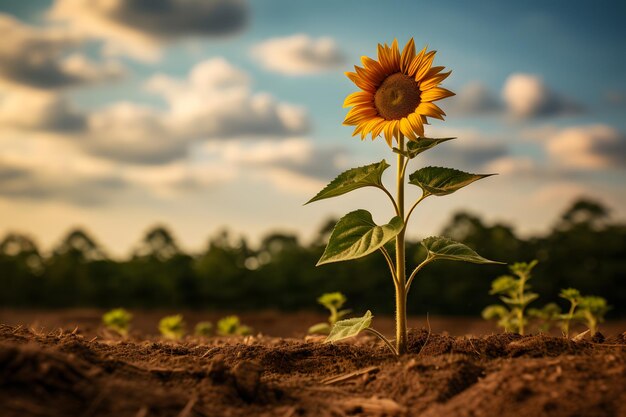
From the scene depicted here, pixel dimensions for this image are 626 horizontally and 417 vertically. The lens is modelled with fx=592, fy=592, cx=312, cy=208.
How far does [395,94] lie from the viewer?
144 inches

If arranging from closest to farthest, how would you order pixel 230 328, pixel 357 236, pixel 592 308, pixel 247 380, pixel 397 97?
pixel 247 380, pixel 357 236, pixel 397 97, pixel 592 308, pixel 230 328

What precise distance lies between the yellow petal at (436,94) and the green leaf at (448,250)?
2.80 ft

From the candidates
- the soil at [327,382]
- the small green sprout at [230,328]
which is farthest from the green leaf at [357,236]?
the small green sprout at [230,328]

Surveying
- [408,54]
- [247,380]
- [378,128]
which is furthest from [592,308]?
[247,380]

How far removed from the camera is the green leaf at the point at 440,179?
346cm

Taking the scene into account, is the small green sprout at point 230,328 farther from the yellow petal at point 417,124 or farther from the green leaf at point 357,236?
the yellow petal at point 417,124

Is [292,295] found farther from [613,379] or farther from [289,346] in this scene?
[613,379]

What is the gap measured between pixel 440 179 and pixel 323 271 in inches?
368

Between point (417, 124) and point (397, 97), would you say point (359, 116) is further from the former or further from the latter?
point (417, 124)

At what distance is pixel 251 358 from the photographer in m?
3.96

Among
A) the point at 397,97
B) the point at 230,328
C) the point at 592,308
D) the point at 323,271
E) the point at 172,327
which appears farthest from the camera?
the point at 323,271

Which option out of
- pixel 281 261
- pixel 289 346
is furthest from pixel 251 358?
pixel 281 261

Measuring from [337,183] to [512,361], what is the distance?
142cm

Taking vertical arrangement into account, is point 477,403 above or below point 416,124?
below
